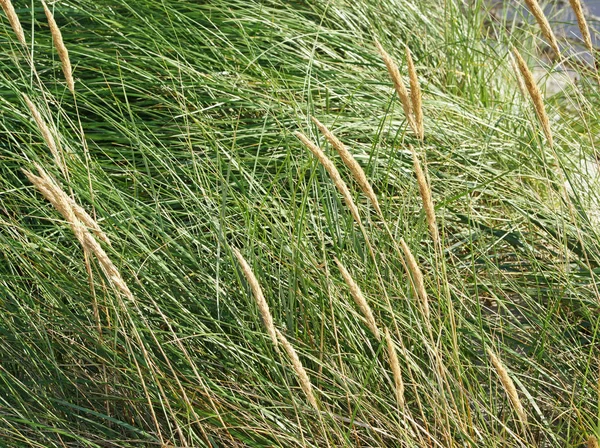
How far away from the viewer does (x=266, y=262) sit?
1968 mm

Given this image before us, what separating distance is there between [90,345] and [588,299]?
3.69ft

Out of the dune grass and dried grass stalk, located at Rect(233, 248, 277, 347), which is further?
the dune grass

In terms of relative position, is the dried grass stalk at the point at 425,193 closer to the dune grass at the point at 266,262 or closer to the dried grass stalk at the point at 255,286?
the dune grass at the point at 266,262

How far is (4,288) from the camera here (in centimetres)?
193

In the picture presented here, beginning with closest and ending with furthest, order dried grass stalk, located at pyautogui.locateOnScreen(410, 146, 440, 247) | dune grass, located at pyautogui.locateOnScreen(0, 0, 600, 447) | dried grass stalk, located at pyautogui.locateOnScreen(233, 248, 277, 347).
Result: dried grass stalk, located at pyautogui.locateOnScreen(233, 248, 277, 347) < dried grass stalk, located at pyautogui.locateOnScreen(410, 146, 440, 247) < dune grass, located at pyautogui.locateOnScreen(0, 0, 600, 447)

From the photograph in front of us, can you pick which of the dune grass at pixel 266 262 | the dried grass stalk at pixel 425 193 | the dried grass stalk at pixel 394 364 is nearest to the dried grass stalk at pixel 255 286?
the dune grass at pixel 266 262

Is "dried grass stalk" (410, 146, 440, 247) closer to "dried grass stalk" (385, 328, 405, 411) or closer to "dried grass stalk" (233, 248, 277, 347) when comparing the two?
"dried grass stalk" (385, 328, 405, 411)

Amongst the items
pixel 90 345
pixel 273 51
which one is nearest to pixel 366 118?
pixel 273 51

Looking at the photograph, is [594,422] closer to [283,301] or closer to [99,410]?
[283,301]

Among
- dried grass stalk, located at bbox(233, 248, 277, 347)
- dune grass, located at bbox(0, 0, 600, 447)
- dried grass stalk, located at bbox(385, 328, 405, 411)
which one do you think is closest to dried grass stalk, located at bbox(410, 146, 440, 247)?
dune grass, located at bbox(0, 0, 600, 447)

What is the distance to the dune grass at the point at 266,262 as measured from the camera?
5.43 ft

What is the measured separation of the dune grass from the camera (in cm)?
166

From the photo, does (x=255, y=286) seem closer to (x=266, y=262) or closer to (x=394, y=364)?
(x=394, y=364)

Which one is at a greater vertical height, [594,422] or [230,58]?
[230,58]
